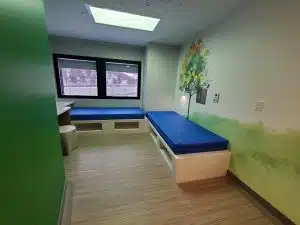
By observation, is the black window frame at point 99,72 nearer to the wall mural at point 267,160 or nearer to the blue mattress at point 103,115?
the blue mattress at point 103,115

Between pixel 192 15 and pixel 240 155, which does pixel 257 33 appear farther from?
pixel 240 155

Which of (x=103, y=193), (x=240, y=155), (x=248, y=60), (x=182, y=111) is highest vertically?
(x=248, y=60)

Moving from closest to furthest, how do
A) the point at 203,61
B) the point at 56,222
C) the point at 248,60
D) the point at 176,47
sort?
1. the point at 56,222
2. the point at 248,60
3. the point at 203,61
4. the point at 176,47

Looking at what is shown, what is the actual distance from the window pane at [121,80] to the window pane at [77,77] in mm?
385

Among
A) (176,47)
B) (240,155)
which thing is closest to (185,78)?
(176,47)

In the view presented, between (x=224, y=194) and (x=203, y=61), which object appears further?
(x=203, y=61)

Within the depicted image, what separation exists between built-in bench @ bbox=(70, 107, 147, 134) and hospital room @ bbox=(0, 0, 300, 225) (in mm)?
51

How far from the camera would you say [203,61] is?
9.29ft

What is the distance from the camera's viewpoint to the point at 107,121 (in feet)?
11.8

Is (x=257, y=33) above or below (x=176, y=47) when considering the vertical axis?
below

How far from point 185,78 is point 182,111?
82 cm

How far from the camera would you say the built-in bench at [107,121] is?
3438 millimetres

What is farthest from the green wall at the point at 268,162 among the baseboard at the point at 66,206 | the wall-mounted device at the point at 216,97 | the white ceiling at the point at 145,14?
the baseboard at the point at 66,206

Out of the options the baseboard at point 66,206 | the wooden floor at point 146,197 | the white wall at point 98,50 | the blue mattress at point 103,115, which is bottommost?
the wooden floor at point 146,197
